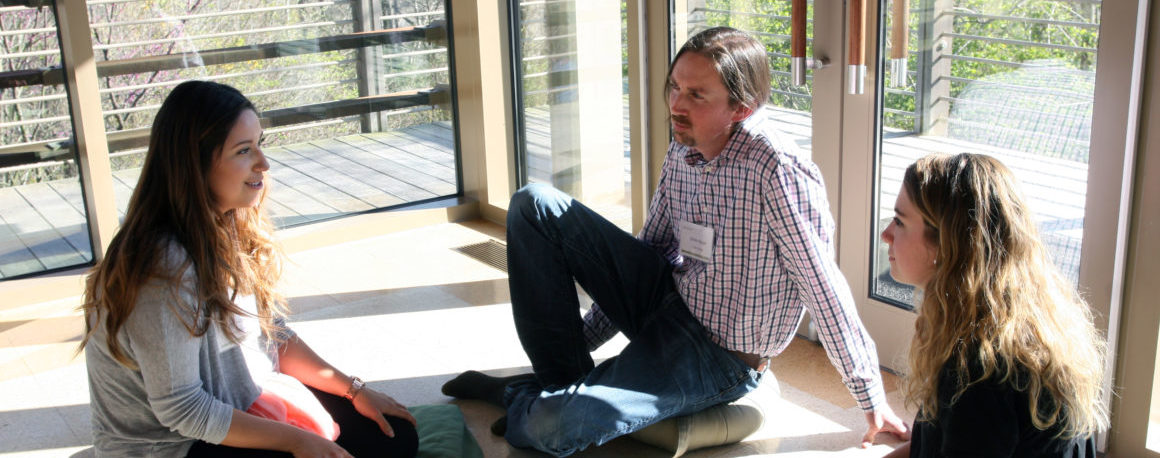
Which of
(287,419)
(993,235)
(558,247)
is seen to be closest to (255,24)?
(558,247)

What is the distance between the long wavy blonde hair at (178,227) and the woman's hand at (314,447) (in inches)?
9.2

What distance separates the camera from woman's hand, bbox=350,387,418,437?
239cm

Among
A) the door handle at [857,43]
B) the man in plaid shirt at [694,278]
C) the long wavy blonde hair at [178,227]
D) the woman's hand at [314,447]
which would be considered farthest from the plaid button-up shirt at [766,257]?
the long wavy blonde hair at [178,227]

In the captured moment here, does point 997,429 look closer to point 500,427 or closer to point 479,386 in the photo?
point 500,427

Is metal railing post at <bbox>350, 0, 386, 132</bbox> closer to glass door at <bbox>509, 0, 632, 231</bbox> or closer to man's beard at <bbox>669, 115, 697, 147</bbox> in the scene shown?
glass door at <bbox>509, 0, 632, 231</bbox>

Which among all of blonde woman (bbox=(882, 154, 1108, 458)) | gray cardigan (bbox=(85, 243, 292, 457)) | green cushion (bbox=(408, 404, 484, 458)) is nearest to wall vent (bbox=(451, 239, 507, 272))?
green cushion (bbox=(408, 404, 484, 458))

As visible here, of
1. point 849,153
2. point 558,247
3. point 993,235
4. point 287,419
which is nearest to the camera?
point 993,235

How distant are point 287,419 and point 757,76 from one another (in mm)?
1221

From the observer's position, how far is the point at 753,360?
254cm

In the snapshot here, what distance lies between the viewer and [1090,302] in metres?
2.43

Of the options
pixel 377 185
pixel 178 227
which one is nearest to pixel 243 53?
pixel 377 185

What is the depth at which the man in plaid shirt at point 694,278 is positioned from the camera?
7.68 feet

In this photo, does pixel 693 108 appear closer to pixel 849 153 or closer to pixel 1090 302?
pixel 849 153

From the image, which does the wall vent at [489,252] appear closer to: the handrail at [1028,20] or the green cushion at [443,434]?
the green cushion at [443,434]
